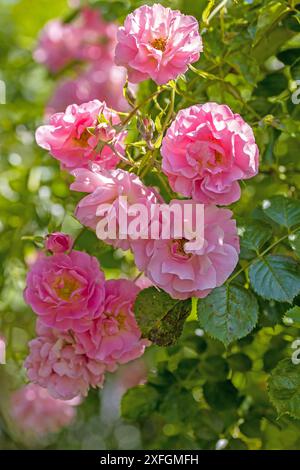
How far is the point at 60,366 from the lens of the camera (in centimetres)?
89

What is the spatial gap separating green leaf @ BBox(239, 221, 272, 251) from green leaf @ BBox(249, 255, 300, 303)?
0.02 meters

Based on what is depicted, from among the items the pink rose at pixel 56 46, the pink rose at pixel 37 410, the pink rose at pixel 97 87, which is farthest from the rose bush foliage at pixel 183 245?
the pink rose at pixel 56 46

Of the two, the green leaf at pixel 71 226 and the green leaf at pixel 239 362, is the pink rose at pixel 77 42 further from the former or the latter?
the green leaf at pixel 239 362

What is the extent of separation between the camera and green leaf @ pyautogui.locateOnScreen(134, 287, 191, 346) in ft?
2.68

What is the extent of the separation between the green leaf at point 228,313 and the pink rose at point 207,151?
0.35 feet

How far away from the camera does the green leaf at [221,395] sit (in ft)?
3.49

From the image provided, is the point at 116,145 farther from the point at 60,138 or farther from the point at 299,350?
the point at 299,350

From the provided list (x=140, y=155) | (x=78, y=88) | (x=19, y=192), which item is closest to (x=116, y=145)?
(x=140, y=155)

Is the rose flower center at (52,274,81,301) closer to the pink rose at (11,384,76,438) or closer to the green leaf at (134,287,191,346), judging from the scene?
the green leaf at (134,287,191,346)

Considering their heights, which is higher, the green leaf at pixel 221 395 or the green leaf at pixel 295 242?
the green leaf at pixel 295 242

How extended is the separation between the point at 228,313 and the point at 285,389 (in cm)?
9

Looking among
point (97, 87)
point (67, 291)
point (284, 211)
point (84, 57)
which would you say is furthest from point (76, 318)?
point (84, 57)

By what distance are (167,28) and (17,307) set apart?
2.30ft

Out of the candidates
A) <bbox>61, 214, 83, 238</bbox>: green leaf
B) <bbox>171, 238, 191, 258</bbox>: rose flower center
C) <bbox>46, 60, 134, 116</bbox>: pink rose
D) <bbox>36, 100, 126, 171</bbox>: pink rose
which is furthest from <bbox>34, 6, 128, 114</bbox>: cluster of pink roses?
<bbox>171, 238, 191, 258</bbox>: rose flower center
